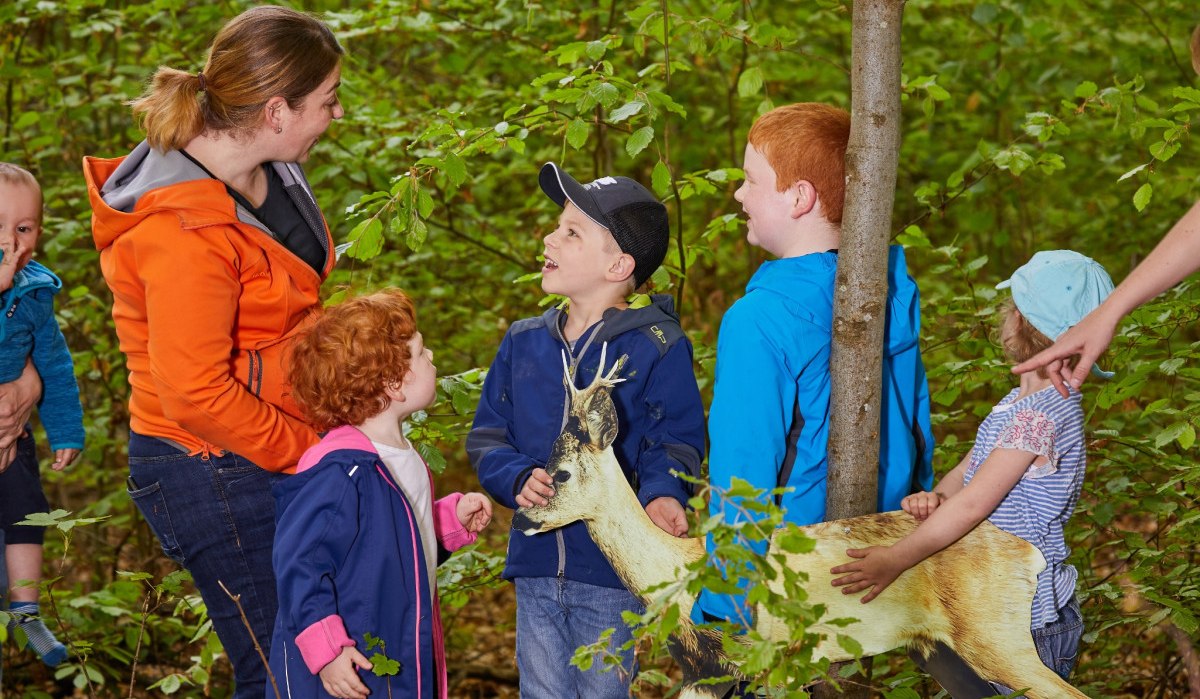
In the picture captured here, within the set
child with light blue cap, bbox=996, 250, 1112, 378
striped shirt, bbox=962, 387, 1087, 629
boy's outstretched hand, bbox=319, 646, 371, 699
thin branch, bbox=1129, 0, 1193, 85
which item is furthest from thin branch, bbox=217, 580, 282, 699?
thin branch, bbox=1129, 0, 1193, 85

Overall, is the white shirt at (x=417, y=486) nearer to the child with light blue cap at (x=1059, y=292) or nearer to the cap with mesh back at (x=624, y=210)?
the cap with mesh back at (x=624, y=210)

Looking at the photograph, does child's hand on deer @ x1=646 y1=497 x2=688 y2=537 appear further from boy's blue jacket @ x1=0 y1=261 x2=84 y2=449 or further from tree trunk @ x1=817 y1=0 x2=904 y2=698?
boy's blue jacket @ x1=0 y1=261 x2=84 y2=449

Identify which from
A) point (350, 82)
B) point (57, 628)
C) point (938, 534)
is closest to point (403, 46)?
point (350, 82)

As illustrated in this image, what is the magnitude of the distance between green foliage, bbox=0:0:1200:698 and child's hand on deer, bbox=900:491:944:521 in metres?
0.52

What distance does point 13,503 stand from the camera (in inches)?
122

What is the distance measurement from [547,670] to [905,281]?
47.3 inches

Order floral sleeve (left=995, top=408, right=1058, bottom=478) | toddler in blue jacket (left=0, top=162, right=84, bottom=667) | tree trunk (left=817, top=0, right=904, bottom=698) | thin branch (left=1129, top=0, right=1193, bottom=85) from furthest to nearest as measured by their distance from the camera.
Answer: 1. thin branch (left=1129, top=0, right=1193, bottom=85)
2. toddler in blue jacket (left=0, top=162, right=84, bottom=667)
3. tree trunk (left=817, top=0, right=904, bottom=698)
4. floral sleeve (left=995, top=408, right=1058, bottom=478)

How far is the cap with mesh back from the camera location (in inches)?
104

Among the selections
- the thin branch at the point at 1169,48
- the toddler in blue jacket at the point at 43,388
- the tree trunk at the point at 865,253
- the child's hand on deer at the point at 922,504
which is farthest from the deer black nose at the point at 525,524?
the thin branch at the point at 1169,48

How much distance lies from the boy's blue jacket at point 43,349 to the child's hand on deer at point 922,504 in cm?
229

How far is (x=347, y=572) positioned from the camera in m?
2.36

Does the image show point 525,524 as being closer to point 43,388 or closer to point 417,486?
point 417,486

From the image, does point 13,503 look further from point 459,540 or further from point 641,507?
point 641,507

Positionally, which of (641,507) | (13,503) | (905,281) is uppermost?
(905,281)
